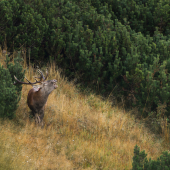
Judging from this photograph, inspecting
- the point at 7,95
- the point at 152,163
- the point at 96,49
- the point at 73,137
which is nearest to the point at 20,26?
the point at 96,49

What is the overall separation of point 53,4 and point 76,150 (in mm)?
5601

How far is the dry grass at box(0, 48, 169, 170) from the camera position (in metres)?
4.83

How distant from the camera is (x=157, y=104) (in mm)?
7250

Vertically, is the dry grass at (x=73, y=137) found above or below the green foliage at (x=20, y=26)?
below

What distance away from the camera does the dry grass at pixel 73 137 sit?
4832 millimetres

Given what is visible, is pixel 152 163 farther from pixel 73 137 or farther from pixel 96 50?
pixel 96 50

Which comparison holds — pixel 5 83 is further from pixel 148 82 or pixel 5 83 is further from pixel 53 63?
pixel 148 82

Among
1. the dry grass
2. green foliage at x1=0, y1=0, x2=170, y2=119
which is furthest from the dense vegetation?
the dry grass

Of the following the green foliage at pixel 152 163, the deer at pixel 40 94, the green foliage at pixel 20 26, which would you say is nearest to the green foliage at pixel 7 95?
the deer at pixel 40 94

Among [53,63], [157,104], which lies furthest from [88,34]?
[157,104]

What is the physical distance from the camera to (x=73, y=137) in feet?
18.7

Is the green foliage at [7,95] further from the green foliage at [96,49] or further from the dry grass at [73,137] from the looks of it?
the green foliage at [96,49]

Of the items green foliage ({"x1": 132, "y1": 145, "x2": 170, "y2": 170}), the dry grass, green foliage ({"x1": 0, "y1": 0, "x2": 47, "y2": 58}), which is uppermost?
green foliage ({"x1": 0, "y1": 0, "x2": 47, "y2": 58})

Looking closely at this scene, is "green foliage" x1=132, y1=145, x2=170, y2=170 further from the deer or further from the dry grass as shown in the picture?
the deer
